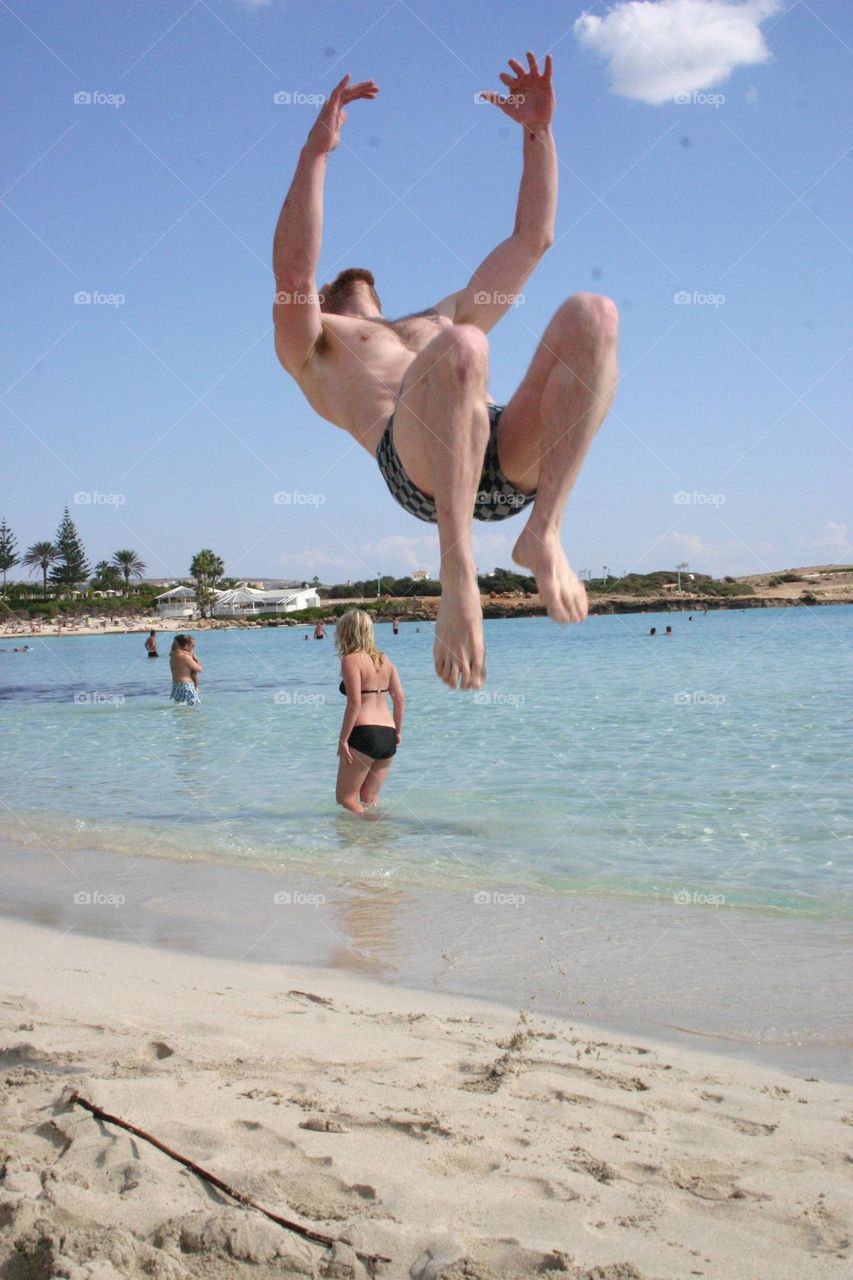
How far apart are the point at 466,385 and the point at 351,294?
117 centimetres

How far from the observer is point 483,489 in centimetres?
314

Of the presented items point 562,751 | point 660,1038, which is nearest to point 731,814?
point 562,751

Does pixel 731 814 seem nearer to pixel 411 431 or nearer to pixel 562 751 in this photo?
pixel 562 751

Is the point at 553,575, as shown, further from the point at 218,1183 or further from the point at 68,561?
the point at 68,561

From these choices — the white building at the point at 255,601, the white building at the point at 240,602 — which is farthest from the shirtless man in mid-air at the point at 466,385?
the white building at the point at 255,601

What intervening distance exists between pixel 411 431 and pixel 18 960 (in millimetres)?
4538

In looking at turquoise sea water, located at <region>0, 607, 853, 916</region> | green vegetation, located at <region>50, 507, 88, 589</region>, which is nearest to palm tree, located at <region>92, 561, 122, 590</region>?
green vegetation, located at <region>50, 507, 88, 589</region>

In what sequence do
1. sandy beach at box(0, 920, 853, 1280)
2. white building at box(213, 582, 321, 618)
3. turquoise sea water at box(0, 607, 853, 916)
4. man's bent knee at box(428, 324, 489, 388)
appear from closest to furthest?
man's bent knee at box(428, 324, 489, 388), sandy beach at box(0, 920, 853, 1280), turquoise sea water at box(0, 607, 853, 916), white building at box(213, 582, 321, 618)

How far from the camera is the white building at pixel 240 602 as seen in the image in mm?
75438

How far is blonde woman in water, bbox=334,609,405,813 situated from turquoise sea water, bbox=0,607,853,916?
1.60ft

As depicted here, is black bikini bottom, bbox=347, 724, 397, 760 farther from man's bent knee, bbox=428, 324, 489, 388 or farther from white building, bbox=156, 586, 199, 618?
white building, bbox=156, 586, 199, 618

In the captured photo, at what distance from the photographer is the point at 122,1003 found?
16.9ft

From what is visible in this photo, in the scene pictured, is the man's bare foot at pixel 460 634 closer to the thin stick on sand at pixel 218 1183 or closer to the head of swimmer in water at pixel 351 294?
the head of swimmer in water at pixel 351 294

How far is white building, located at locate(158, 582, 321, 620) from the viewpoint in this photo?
247 ft
